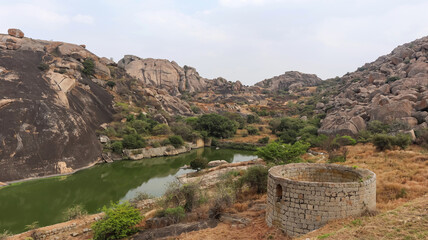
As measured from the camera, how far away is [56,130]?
29.1 metres

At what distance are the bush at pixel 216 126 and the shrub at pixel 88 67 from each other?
24.4 meters

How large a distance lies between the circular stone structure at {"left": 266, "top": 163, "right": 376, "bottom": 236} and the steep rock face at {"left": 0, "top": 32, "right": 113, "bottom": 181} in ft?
79.9

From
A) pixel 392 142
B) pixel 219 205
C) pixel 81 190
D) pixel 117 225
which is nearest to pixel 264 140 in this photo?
pixel 392 142

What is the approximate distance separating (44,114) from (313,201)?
32.0m

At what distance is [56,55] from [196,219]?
52378mm

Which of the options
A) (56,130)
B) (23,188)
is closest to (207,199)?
(23,188)

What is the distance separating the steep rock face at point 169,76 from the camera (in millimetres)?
86062

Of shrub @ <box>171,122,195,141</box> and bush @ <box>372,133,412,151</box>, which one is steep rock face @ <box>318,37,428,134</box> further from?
shrub @ <box>171,122,195,141</box>

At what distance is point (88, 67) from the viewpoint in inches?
2012

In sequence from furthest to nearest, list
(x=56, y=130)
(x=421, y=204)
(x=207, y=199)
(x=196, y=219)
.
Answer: (x=56, y=130) < (x=207, y=199) < (x=196, y=219) < (x=421, y=204)

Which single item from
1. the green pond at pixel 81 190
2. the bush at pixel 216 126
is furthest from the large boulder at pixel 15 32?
the bush at pixel 216 126

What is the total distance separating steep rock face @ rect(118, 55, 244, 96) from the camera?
8606 cm

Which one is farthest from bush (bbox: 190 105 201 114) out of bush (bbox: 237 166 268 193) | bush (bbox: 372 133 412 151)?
bush (bbox: 237 166 268 193)

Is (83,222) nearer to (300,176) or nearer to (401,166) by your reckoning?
(300,176)
